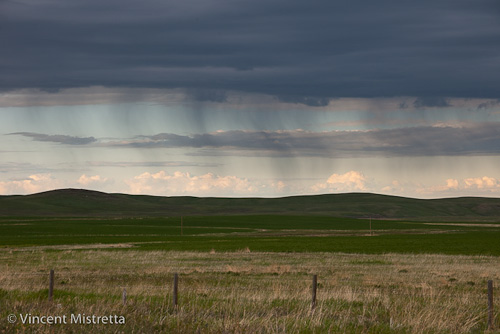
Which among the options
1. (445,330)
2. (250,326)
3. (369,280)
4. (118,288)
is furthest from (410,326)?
(369,280)

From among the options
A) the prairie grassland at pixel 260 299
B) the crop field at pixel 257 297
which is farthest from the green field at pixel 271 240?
the prairie grassland at pixel 260 299

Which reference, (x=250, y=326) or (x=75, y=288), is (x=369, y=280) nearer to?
(x=75, y=288)

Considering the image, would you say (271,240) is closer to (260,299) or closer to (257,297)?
(257,297)

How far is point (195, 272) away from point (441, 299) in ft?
63.6

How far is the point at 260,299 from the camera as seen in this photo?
22.7 metres

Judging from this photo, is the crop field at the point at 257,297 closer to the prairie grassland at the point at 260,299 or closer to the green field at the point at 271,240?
the prairie grassland at the point at 260,299

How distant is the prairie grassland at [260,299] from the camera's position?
16.7m

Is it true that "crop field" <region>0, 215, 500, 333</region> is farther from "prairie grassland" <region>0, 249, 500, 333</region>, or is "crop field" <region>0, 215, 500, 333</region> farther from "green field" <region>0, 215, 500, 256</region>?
"green field" <region>0, 215, 500, 256</region>

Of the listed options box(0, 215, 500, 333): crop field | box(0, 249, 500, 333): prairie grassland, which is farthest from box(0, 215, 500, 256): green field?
box(0, 249, 500, 333): prairie grassland

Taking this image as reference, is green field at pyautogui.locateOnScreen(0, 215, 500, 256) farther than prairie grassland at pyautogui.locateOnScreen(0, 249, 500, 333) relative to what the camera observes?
Yes

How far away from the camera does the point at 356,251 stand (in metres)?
69.2

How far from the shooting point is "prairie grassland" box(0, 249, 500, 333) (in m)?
16.7

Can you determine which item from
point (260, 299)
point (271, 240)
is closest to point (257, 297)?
point (260, 299)

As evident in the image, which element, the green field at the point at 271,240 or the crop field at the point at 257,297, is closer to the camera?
the crop field at the point at 257,297
